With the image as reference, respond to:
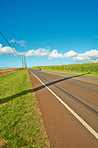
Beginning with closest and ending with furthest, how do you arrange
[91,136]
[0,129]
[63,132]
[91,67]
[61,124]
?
Answer: 1. [91,136]
2. [63,132]
3. [0,129]
4. [61,124]
5. [91,67]

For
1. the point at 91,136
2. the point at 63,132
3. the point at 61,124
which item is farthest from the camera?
the point at 61,124

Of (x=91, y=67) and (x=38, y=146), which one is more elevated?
(x=91, y=67)

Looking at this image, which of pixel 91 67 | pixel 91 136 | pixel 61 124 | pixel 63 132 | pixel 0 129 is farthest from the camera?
pixel 91 67

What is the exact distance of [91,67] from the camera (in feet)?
74.2

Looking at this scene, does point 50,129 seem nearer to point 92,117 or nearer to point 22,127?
point 22,127

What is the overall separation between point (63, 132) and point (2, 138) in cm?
158

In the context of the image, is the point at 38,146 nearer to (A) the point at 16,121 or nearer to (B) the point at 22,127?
(B) the point at 22,127

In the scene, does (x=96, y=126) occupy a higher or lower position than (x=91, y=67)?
lower

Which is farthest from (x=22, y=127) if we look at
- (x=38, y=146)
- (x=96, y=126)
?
(x=96, y=126)

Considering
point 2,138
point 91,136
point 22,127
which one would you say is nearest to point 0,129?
point 2,138

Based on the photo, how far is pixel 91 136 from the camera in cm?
201

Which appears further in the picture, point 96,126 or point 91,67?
point 91,67

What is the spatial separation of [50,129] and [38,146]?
1.91 feet

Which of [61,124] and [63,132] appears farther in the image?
[61,124]
